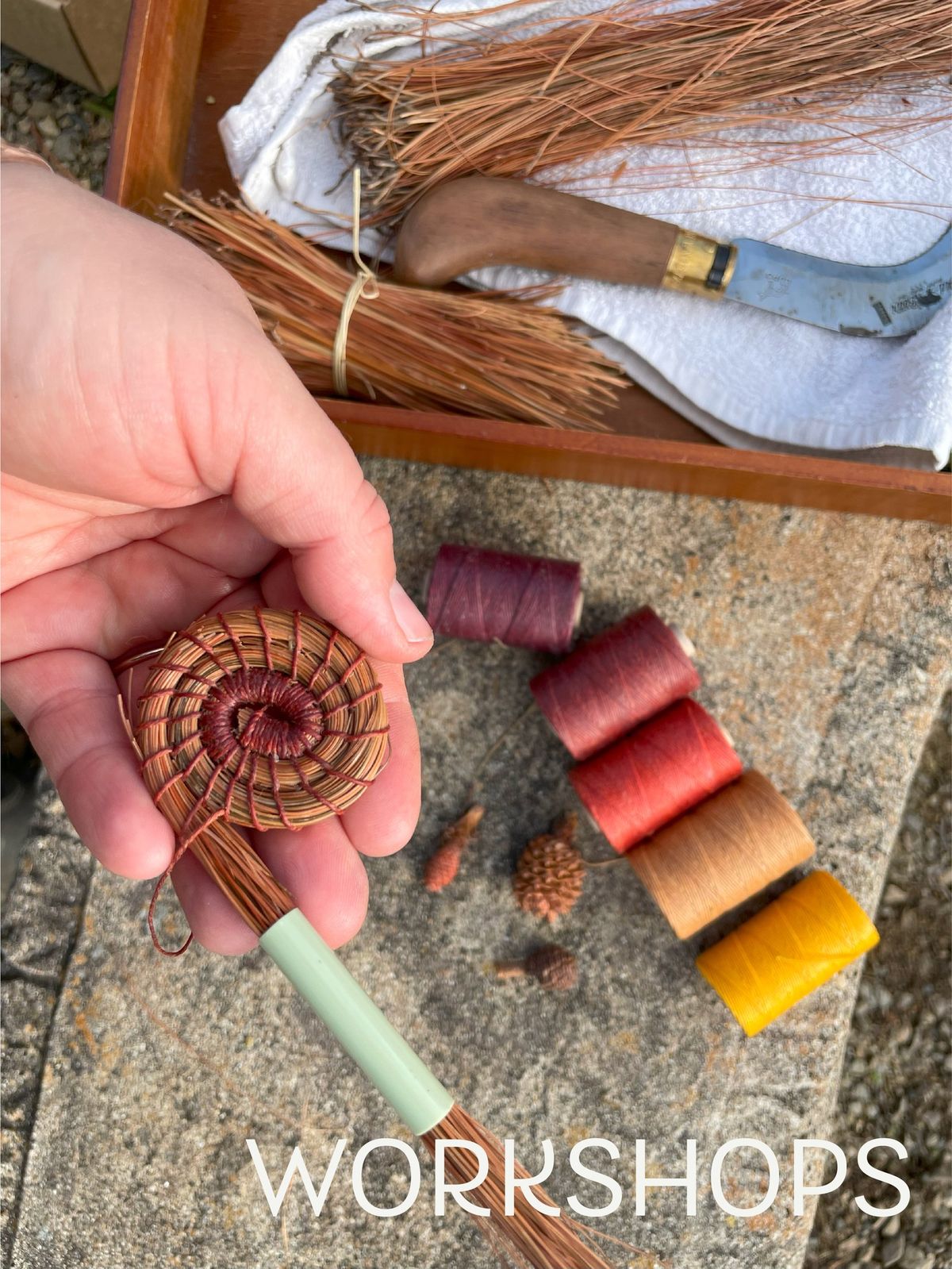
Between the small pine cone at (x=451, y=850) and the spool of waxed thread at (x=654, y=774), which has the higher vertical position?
the spool of waxed thread at (x=654, y=774)

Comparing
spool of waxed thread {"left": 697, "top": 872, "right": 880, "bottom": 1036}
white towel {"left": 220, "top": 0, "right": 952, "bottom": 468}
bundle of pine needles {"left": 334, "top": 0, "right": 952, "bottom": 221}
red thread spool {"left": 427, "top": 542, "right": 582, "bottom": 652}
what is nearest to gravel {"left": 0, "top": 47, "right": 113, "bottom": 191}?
white towel {"left": 220, "top": 0, "right": 952, "bottom": 468}

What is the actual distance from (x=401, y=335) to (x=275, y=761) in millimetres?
793

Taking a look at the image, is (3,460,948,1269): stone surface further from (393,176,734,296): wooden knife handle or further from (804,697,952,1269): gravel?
(393,176,734,296): wooden knife handle

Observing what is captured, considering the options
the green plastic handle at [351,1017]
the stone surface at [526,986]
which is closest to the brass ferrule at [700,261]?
the stone surface at [526,986]

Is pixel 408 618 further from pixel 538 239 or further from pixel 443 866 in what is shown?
pixel 538 239

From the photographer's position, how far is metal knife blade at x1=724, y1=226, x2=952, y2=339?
167 cm

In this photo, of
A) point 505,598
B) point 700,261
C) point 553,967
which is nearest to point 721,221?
point 700,261

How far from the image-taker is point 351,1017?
1.18 m

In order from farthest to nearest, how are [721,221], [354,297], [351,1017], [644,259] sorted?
[721,221], [644,259], [354,297], [351,1017]

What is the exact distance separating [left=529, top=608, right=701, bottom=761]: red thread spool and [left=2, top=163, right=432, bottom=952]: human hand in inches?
14.1

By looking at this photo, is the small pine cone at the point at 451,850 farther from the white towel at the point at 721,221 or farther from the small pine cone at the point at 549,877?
the white towel at the point at 721,221

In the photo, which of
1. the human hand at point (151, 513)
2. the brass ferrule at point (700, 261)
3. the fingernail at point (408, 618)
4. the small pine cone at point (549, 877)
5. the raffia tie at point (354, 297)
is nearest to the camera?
the human hand at point (151, 513)

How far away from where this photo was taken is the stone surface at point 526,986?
1.80 meters

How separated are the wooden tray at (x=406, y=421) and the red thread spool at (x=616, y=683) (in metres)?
0.30
